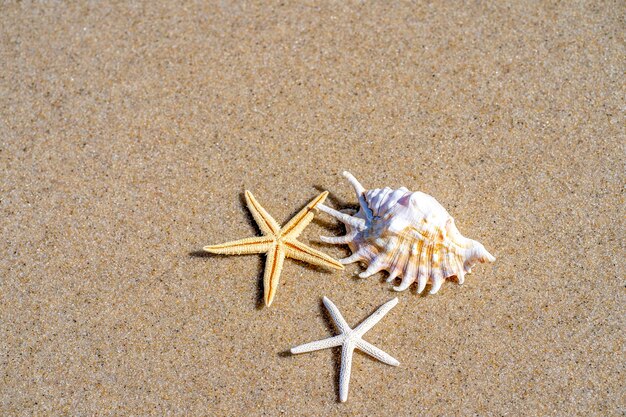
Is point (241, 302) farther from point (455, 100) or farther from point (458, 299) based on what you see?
point (455, 100)

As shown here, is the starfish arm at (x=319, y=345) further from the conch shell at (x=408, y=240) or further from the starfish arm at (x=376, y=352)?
the conch shell at (x=408, y=240)

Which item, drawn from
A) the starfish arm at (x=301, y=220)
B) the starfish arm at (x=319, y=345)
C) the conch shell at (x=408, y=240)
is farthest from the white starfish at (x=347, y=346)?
the starfish arm at (x=301, y=220)

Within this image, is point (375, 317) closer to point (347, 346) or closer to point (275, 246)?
point (347, 346)

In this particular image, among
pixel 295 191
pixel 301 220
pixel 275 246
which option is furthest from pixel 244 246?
pixel 295 191

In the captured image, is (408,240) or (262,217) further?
(262,217)

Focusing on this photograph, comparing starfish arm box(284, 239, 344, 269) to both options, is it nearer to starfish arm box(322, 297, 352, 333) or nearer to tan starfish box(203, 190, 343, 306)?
tan starfish box(203, 190, 343, 306)
